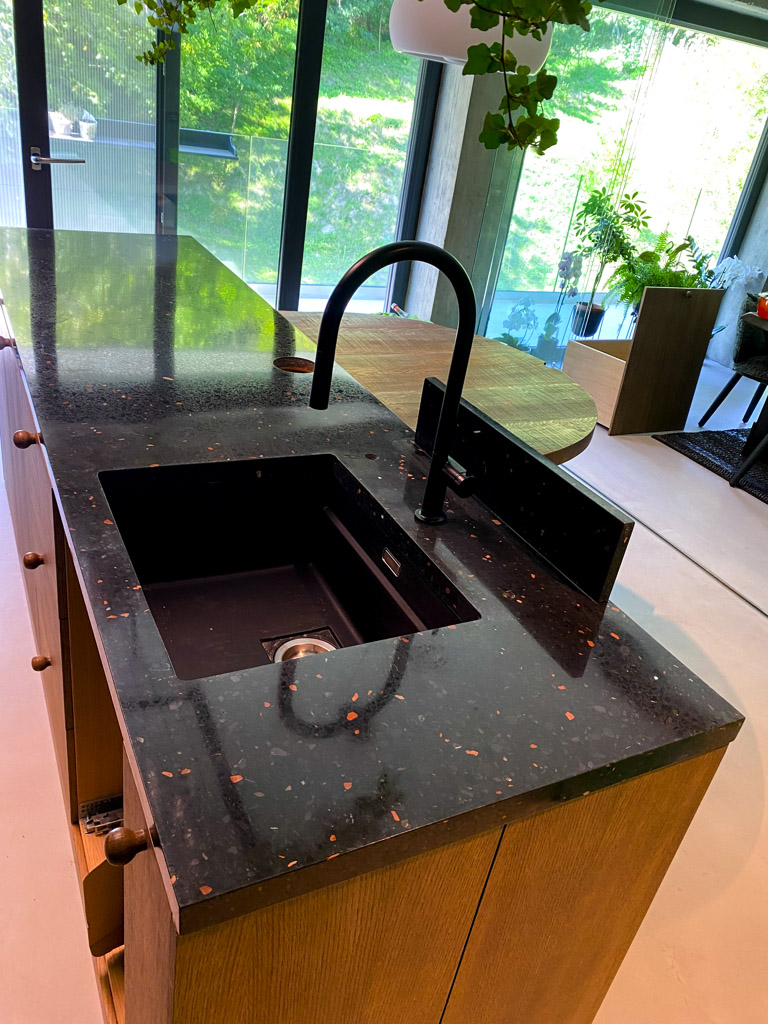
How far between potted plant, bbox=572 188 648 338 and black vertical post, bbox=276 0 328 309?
1684 mm

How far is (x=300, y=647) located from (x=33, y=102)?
3635 mm

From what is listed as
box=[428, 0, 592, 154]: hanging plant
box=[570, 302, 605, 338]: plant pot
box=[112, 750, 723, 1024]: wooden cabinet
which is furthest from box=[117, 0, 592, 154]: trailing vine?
box=[570, 302, 605, 338]: plant pot

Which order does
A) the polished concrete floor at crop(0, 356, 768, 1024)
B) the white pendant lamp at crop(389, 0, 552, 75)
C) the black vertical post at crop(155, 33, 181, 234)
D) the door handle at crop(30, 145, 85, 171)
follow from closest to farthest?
the polished concrete floor at crop(0, 356, 768, 1024)
the white pendant lamp at crop(389, 0, 552, 75)
the door handle at crop(30, 145, 85, 171)
the black vertical post at crop(155, 33, 181, 234)

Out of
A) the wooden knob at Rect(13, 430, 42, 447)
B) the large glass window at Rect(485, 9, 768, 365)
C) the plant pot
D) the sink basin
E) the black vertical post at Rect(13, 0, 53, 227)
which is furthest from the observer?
the plant pot

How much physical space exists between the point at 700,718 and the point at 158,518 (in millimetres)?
859

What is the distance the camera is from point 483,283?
4.86 m

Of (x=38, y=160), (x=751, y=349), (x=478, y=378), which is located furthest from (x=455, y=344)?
(x=751, y=349)

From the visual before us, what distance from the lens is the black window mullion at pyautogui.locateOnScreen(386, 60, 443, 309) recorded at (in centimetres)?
449

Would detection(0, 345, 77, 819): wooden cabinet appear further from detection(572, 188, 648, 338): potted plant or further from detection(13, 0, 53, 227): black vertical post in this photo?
detection(572, 188, 648, 338): potted plant

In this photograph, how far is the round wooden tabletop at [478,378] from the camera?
1869 millimetres

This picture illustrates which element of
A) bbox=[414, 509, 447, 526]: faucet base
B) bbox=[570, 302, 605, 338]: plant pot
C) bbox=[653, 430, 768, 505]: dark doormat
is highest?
bbox=[414, 509, 447, 526]: faucet base

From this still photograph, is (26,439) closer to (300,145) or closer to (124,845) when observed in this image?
(124,845)

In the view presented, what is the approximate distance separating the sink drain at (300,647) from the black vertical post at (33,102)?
11.7 feet

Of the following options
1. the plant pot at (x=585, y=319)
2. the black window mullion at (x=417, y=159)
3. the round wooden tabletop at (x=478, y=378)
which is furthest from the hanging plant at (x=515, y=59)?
the plant pot at (x=585, y=319)
